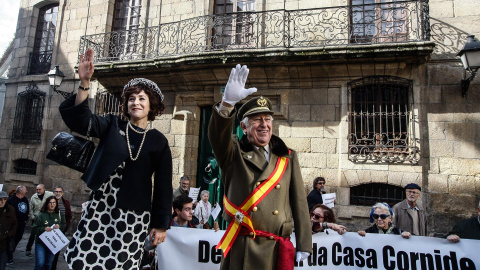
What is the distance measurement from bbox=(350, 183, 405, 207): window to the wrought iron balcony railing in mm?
3360

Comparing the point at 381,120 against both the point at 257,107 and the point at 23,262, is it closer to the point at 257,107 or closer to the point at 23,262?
the point at 257,107

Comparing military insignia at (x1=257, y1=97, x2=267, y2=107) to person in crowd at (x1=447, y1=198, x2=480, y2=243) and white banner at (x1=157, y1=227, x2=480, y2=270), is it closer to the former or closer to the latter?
white banner at (x1=157, y1=227, x2=480, y2=270)

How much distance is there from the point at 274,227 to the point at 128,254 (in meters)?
1.00

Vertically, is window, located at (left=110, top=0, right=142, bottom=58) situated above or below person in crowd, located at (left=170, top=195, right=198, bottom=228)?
above

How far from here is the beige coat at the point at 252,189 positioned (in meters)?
2.22

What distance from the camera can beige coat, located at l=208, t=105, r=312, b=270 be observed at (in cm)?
222

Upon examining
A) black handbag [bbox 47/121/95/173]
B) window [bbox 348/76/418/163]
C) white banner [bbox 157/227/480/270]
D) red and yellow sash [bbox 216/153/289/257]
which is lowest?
white banner [bbox 157/227/480/270]

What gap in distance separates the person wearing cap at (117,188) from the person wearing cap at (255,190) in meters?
0.47

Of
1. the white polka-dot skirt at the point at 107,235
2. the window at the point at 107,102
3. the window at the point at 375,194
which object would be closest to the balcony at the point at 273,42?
the window at the point at 107,102

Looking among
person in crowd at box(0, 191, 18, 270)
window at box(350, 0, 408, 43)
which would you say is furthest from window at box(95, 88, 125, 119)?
window at box(350, 0, 408, 43)

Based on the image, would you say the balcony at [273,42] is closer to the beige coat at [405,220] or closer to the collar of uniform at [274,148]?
the beige coat at [405,220]

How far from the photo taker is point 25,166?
11.5 meters

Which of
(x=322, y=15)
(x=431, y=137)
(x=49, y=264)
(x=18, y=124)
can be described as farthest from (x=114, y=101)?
(x=431, y=137)

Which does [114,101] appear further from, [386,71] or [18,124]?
[386,71]
